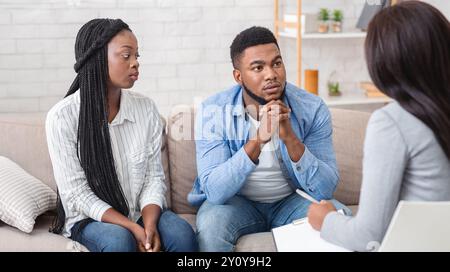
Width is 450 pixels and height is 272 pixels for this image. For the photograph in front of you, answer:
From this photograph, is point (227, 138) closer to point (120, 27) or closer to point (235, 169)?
point (235, 169)

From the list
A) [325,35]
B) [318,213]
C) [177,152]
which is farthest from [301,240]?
[325,35]

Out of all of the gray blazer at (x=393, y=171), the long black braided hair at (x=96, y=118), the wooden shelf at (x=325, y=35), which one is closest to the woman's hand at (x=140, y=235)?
the long black braided hair at (x=96, y=118)

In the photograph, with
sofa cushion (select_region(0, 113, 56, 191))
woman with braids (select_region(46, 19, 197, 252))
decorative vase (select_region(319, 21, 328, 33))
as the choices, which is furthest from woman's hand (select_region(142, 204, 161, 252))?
decorative vase (select_region(319, 21, 328, 33))

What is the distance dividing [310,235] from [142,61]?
1.88m

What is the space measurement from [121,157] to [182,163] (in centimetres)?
25

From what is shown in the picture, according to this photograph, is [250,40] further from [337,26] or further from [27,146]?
[337,26]

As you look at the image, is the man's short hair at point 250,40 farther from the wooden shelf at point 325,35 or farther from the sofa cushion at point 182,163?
the wooden shelf at point 325,35

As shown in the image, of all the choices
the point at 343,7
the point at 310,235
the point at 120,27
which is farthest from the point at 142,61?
the point at 310,235

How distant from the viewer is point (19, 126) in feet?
6.52

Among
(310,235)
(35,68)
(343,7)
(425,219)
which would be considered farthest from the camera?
(343,7)

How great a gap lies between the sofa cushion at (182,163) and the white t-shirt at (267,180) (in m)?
0.23

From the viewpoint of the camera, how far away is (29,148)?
197cm

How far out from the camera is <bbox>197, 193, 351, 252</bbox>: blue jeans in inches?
66.2

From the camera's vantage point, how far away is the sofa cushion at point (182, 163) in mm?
1979
